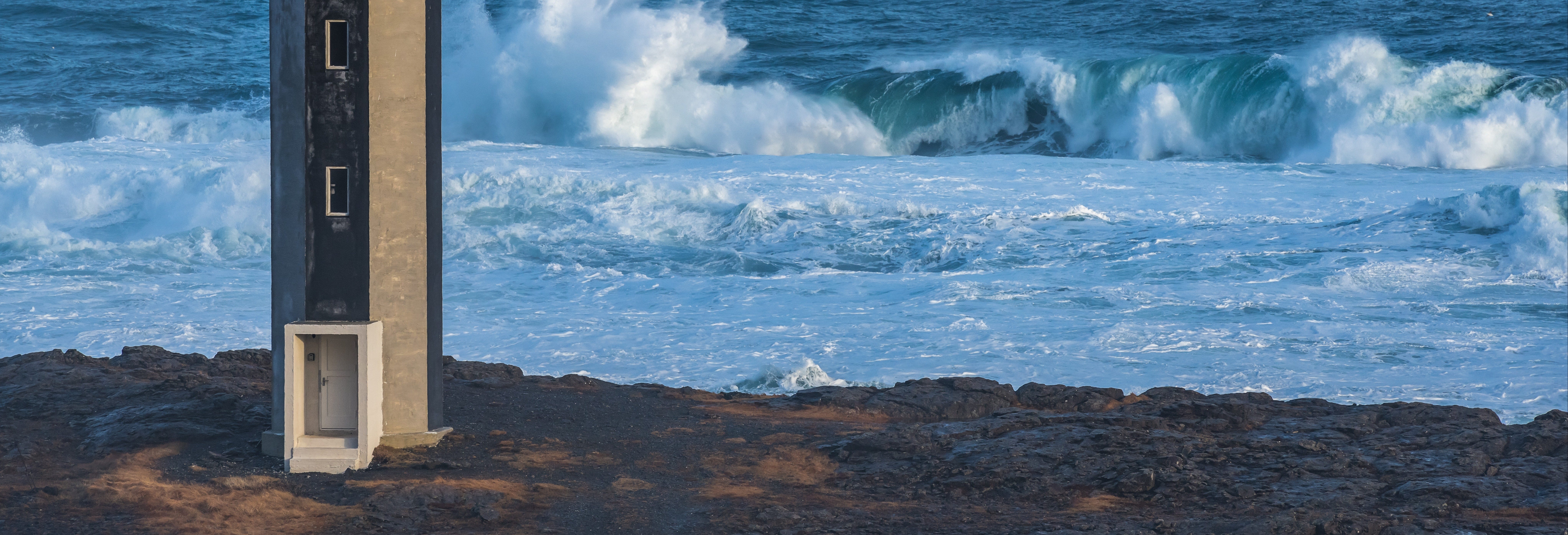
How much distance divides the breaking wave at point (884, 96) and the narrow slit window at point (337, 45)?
24877mm

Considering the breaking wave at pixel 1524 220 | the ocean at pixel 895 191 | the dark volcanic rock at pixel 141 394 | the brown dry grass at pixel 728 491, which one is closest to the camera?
the brown dry grass at pixel 728 491

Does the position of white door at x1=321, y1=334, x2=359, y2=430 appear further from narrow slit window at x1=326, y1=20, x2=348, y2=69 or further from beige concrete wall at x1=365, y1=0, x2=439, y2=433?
narrow slit window at x1=326, y1=20, x2=348, y2=69

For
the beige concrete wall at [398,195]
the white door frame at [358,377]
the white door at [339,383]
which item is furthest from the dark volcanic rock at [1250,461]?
the white door at [339,383]

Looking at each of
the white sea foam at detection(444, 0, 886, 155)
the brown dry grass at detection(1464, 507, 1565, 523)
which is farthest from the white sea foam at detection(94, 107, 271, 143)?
the brown dry grass at detection(1464, 507, 1565, 523)

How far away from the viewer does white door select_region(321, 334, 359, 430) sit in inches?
408

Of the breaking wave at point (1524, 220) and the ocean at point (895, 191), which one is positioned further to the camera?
the breaking wave at point (1524, 220)

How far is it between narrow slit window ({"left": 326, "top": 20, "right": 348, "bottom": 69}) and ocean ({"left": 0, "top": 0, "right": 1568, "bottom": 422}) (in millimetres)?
6168

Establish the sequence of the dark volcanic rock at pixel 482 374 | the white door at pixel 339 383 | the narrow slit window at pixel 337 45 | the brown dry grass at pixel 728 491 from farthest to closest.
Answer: the dark volcanic rock at pixel 482 374, the white door at pixel 339 383, the narrow slit window at pixel 337 45, the brown dry grass at pixel 728 491

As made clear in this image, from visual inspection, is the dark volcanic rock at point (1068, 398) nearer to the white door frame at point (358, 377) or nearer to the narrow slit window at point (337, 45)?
the white door frame at point (358, 377)

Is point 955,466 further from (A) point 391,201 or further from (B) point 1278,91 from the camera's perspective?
(B) point 1278,91

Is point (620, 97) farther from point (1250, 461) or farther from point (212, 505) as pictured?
point (1250, 461)

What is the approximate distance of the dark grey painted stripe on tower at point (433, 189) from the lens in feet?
33.8

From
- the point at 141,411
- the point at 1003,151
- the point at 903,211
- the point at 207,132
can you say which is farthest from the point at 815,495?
the point at 207,132

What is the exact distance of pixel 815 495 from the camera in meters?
9.45
